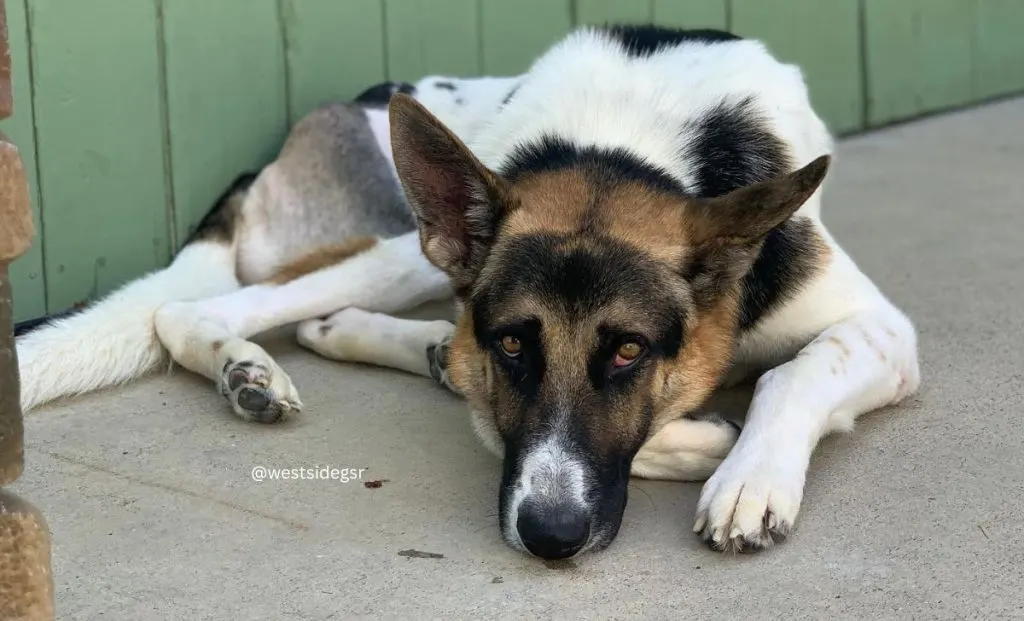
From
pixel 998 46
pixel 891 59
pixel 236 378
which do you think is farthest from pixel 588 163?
pixel 998 46

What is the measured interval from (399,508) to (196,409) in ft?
3.06

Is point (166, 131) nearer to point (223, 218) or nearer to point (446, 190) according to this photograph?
point (223, 218)

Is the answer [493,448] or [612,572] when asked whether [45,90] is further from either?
[612,572]

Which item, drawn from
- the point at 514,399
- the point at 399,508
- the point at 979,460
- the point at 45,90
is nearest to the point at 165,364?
the point at 45,90

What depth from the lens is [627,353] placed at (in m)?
2.79

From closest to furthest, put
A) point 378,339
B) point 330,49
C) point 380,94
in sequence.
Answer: point 378,339 → point 380,94 → point 330,49

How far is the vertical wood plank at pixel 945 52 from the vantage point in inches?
295

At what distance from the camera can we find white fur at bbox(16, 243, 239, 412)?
352 centimetres

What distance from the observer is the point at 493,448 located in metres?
3.12

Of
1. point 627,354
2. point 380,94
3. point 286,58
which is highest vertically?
point 286,58

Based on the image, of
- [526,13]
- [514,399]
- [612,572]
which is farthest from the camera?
[526,13]

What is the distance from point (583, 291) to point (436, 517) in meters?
0.65

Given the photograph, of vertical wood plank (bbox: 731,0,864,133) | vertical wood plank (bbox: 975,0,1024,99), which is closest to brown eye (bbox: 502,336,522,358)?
vertical wood plank (bbox: 731,0,864,133)

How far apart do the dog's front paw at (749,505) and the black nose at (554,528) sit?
0.32m
